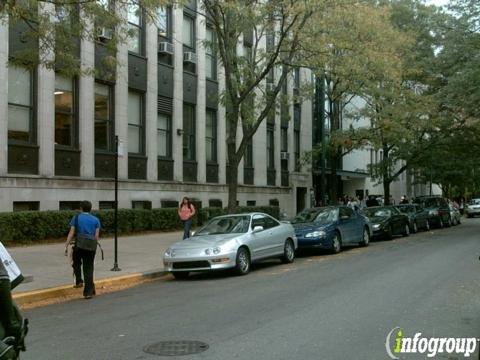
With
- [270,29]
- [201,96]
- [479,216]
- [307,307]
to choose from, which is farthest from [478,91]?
[479,216]

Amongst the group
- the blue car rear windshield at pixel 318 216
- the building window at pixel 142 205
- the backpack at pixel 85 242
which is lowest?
the backpack at pixel 85 242

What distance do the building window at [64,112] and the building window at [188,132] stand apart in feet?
22.6

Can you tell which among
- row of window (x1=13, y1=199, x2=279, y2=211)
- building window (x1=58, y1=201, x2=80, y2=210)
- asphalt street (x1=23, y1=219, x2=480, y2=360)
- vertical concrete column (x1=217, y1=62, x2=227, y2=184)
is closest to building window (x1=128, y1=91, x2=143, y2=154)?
row of window (x1=13, y1=199, x2=279, y2=211)

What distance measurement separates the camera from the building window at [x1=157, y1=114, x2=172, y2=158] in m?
26.0

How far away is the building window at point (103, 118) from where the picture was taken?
2264cm

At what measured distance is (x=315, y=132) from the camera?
40625 mm

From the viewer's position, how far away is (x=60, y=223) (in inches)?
744

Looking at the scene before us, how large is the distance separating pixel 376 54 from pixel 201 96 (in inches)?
466

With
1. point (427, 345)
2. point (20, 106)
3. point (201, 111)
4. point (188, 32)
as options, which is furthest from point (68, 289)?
point (188, 32)

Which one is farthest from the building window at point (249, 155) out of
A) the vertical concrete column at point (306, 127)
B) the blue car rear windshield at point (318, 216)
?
the blue car rear windshield at point (318, 216)

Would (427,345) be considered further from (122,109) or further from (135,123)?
(135,123)

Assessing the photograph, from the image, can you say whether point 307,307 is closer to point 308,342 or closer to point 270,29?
point 308,342

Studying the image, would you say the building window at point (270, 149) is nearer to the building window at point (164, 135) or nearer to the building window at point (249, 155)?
the building window at point (249, 155)

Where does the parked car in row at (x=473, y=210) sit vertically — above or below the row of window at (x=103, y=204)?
below
